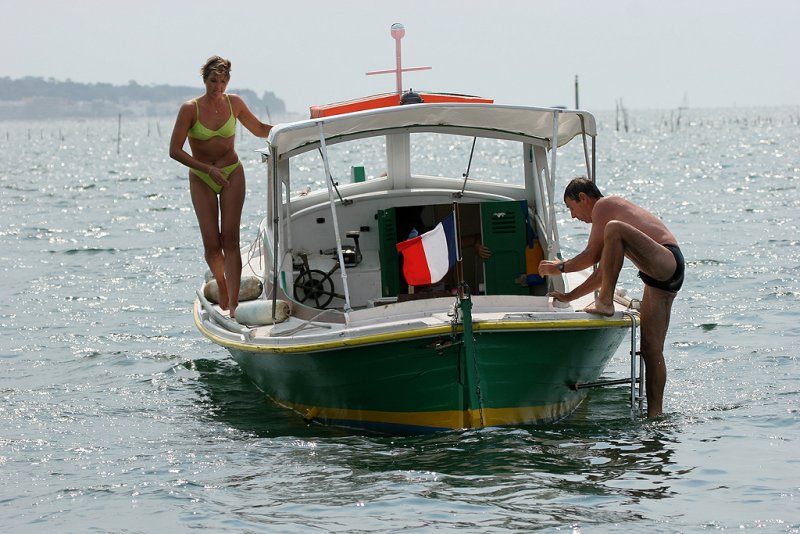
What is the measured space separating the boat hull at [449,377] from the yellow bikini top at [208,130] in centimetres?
209

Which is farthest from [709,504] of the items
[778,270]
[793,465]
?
[778,270]

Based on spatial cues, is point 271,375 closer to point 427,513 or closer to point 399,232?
point 399,232

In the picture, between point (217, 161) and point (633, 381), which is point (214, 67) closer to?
point (217, 161)

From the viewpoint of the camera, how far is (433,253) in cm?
973

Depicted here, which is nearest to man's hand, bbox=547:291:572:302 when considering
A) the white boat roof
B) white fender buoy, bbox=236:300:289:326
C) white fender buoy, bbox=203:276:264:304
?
the white boat roof

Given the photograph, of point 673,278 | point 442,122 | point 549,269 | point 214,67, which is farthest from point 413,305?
point 214,67

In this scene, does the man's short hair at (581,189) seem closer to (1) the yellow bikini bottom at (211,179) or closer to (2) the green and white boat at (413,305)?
(2) the green and white boat at (413,305)

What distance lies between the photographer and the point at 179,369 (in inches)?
554

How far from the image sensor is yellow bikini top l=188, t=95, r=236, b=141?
11.2 metres

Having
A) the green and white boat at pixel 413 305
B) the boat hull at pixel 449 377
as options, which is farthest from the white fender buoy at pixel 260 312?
the boat hull at pixel 449 377

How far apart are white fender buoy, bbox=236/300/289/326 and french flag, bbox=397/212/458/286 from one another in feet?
4.85

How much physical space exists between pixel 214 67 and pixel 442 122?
2084 mm

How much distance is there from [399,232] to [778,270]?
9778mm

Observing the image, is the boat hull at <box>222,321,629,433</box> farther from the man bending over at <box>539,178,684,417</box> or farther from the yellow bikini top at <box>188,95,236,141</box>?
the yellow bikini top at <box>188,95,236,141</box>
